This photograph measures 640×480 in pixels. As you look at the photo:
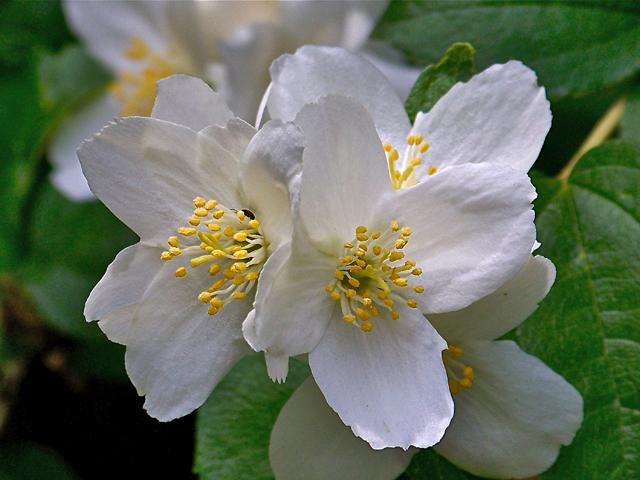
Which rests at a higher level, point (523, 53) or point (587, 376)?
point (523, 53)

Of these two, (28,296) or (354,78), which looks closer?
(354,78)

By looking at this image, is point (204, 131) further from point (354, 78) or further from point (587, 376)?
point (587, 376)

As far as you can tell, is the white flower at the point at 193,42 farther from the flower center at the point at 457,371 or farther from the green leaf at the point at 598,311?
the flower center at the point at 457,371

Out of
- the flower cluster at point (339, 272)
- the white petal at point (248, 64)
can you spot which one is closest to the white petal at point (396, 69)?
the white petal at point (248, 64)

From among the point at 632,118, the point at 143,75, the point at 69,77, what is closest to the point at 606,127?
the point at 632,118

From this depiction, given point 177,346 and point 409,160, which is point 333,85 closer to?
point 409,160

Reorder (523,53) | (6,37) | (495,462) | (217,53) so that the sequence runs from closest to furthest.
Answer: (495,462) < (523,53) < (217,53) < (6,37)

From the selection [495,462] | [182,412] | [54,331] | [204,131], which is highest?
[204,131]

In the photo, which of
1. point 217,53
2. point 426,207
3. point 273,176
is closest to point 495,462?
point 426,207

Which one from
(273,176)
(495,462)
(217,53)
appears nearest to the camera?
(273,176)
